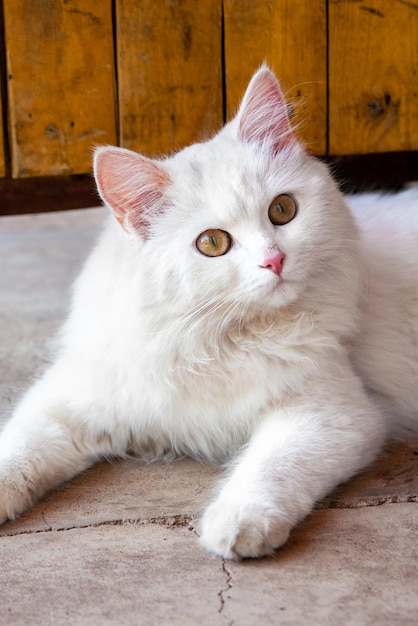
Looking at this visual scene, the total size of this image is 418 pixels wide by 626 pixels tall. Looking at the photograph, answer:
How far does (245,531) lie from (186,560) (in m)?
0.14

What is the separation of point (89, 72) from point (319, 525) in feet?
5.19

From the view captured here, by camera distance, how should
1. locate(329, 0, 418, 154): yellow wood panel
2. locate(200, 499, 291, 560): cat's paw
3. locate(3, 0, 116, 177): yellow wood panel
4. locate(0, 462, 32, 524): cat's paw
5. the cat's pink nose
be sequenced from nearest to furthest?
locate(200, 499, 291, 560): cat's paw → the cat's pink nose → locate(0, 462, 32, 524): cat's paw → locate(3, 0, 116, 177): yellow wood panel → locate(329, 0, 418, 154): yellow wood panel

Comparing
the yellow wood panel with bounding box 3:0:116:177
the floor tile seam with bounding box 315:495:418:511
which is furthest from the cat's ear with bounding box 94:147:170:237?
the yellow wood panel with bounding box 3:0:116:177

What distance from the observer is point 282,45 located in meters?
2.64

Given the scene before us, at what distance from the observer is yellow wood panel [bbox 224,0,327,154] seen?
261 centimetres

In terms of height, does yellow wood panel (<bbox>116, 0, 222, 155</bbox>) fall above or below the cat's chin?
above

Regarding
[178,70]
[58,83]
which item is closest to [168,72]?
[178,70]

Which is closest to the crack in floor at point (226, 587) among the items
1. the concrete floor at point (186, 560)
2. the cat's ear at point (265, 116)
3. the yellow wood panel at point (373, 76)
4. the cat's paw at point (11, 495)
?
the concrete floor at point (186, 560)

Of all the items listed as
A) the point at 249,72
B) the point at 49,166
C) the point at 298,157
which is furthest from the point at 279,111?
the point at 49,166

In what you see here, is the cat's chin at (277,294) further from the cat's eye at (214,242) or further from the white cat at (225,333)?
the cat's eye at (214,242)

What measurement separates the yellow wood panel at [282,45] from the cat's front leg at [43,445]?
1180 millimetres

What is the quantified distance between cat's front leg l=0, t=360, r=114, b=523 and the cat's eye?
533mm

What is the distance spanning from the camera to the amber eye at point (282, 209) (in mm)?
1843

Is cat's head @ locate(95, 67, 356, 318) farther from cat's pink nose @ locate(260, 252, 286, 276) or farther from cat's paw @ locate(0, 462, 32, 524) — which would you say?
cat's paw @ locate(0, 462, 32, 524)
